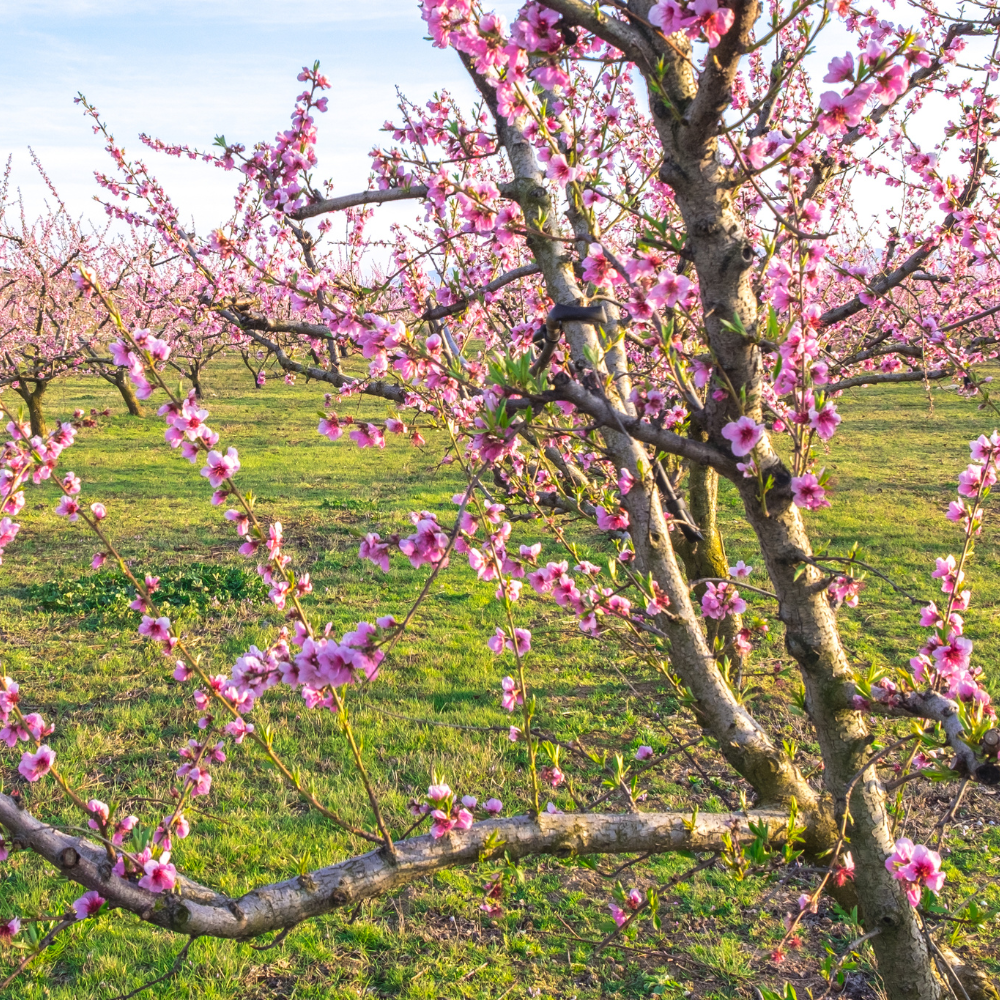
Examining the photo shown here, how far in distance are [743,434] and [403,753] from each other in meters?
4.12

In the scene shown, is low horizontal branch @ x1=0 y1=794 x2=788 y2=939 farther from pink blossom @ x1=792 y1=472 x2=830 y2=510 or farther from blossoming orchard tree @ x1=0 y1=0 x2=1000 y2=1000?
pink blossom @ x1=792 y1=472 x2=830 y2=510

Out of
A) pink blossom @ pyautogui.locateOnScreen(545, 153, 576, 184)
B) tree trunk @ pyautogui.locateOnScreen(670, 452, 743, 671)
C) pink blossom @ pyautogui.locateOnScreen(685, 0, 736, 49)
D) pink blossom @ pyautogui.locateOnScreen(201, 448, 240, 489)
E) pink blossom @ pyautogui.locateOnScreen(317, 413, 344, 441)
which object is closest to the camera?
pink blossom @ pyautogui.locateOnScreen(685, 0, 736, 49)

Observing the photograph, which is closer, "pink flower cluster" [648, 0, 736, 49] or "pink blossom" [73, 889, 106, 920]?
"pink flower cluster" [648, 0, 736, 49]

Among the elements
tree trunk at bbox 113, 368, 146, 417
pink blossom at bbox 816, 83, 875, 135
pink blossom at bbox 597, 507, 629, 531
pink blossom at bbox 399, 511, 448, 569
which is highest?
tree trunk at bbox 113, 368, 146, 417

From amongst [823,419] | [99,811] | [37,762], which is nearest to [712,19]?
[823,419]

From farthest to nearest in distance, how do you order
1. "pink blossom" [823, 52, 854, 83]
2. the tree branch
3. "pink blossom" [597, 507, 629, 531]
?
1. the tree branch
2. "pink blossom" [597, 507, 629, 531]
3. "pink blossom" [823, 52, 854, 83]

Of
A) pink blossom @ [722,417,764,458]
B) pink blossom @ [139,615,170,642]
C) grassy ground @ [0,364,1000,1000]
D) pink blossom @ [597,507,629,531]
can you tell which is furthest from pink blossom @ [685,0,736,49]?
pink blossom @ [139,615,170,642]

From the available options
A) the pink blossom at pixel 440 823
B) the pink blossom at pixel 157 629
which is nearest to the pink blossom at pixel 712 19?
the pink blossom at pixel 440 823

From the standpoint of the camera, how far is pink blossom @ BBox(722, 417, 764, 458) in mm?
1754

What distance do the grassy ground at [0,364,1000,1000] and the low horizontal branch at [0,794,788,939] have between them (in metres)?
0.12

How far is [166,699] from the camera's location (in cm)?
595

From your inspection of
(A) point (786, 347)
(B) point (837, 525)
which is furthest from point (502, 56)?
(B) point (837, 525)

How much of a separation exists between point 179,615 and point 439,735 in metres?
3.42

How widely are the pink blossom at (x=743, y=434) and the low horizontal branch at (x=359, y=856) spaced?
3.69ft
